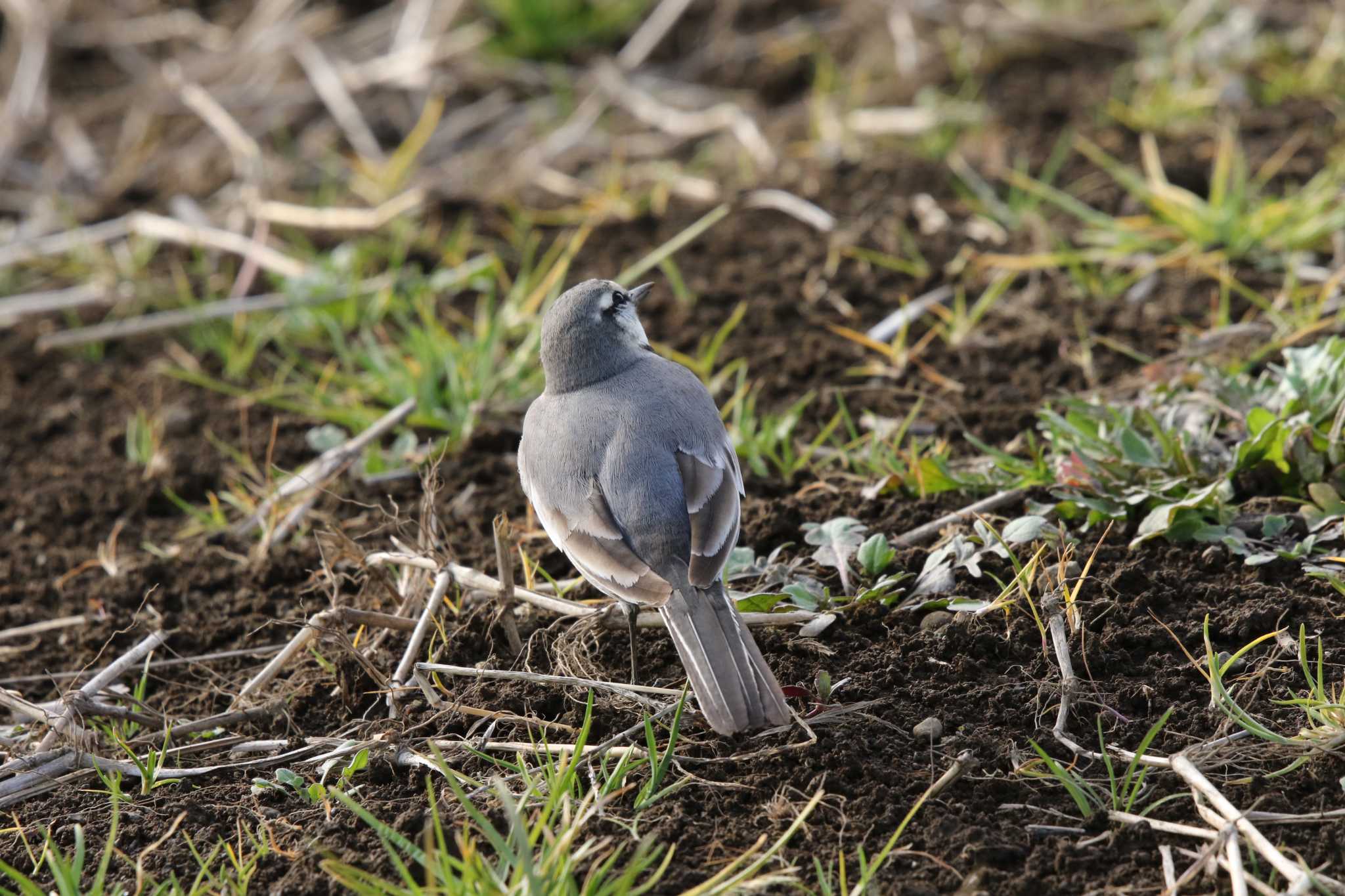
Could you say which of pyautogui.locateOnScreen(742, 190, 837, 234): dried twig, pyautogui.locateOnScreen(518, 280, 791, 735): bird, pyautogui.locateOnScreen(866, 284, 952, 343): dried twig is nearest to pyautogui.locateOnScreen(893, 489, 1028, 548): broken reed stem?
pyautogui.locateOnScreen(518, 280, 791, 735): bird

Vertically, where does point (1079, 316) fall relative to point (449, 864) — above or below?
below

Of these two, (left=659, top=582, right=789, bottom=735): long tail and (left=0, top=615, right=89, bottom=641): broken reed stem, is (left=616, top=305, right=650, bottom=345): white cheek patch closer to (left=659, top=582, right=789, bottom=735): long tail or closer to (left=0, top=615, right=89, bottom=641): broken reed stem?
(left=659, top=582, right=789, bottom=735): long tail

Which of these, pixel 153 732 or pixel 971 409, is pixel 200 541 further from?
pixel 971 409

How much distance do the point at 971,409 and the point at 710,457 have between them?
1583mm

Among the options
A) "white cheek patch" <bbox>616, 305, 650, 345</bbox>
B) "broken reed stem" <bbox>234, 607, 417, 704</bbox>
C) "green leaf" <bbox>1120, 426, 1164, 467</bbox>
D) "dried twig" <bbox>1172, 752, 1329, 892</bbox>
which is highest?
"white cheek patch" <bbox>616, 305, 650, 345</bbox>

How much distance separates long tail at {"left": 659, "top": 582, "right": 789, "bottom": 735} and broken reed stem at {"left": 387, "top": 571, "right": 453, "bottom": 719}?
0.80m

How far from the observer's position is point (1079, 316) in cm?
579

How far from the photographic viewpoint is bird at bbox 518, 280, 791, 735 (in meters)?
3.45

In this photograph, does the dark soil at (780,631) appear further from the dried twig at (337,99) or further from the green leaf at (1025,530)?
the dried twig at (337,99)

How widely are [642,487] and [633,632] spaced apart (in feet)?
1.36

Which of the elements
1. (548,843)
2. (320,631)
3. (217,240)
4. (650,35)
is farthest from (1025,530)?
(650,35)

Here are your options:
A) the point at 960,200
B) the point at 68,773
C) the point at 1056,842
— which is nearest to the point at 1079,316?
the point at 960,200

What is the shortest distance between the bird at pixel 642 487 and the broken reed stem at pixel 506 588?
15 centimetres

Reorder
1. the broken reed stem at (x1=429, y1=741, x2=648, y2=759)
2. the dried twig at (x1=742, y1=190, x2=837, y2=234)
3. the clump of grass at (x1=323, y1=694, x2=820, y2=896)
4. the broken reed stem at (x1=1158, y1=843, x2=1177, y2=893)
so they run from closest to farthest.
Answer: the clump of grass at (x1=323, y1=694, x2=820, y2=896) → the broken reed stem at (x1=1158, y1=843, x2=1177, y2=893) → the broken reed stem at (x1=429, y1=741, x2=648, y2=759) → the dried twig at (x1=742, y1=190, x2=837, y2=234)
